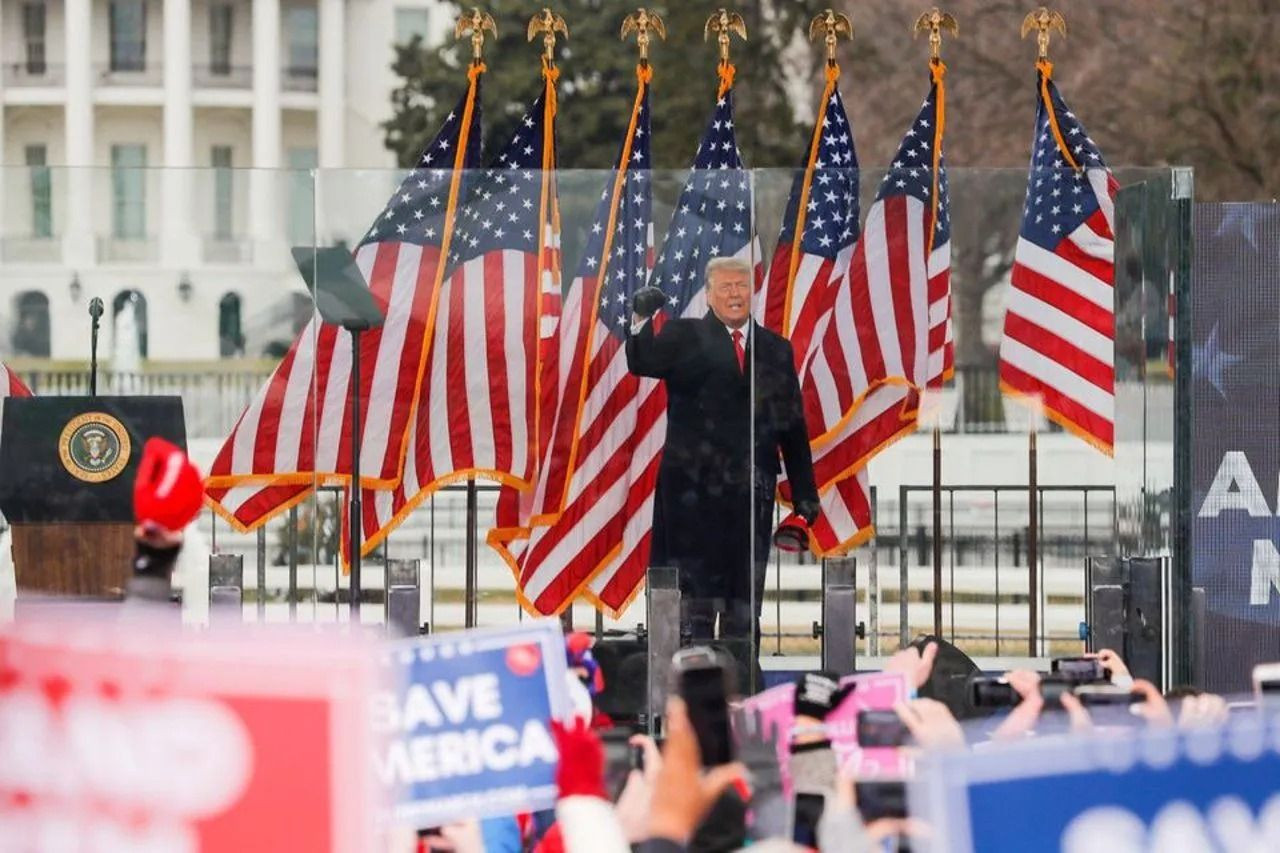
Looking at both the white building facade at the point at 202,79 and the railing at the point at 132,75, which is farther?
the railing at the point at 132,75

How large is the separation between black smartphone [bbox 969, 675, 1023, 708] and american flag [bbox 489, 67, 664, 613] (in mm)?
4106

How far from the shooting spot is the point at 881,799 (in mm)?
5855

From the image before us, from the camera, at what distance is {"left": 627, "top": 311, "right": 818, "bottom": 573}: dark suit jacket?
39.7ft

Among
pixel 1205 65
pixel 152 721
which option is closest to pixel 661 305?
pixel 152 721

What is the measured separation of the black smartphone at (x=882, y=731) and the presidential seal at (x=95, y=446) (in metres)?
6.04

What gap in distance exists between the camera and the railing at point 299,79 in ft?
224

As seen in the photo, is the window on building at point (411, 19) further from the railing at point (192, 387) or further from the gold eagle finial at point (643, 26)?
the railing at point (192, 387)

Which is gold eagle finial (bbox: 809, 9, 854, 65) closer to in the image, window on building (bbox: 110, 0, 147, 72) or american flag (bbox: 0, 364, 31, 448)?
american flag (bbox: 0, 364, 31, 448)

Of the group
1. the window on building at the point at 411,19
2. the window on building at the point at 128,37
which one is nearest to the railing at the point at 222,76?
the window on building at the point at 128,37

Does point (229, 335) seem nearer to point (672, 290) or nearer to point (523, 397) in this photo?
point (523, 397)

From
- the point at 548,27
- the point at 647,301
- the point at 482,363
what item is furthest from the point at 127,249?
the point at 647,301

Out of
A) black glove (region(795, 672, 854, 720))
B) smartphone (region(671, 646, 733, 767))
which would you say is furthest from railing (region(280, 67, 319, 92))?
smartphone (region(671, 646, 733, 767))

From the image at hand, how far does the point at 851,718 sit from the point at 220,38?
63.1 metres

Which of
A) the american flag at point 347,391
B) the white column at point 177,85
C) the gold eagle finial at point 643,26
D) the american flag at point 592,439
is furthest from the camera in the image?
the white column at point 177,85
